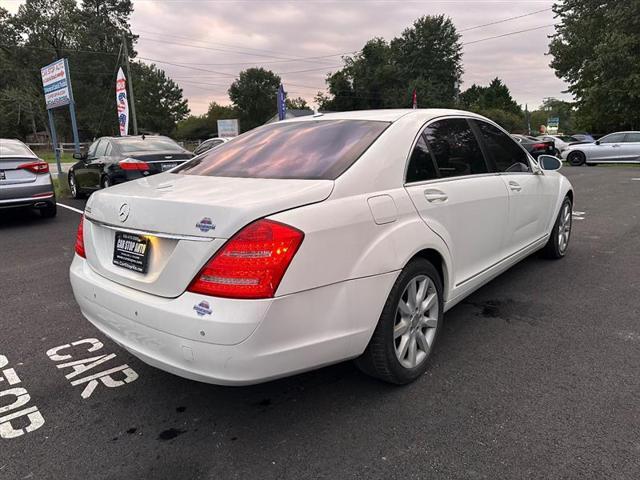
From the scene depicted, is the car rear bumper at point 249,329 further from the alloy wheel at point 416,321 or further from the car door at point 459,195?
the car door at point 459,195

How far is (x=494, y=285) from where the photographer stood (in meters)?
4.50

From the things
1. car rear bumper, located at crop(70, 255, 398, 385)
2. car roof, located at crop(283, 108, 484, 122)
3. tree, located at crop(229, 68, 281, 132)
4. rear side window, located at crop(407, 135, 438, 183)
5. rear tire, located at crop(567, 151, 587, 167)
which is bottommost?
rear tire, located at crop(567, 151, 587, 167)

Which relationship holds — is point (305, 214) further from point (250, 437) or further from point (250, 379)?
point (250, 437)

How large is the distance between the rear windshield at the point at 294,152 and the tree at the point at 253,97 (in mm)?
84534

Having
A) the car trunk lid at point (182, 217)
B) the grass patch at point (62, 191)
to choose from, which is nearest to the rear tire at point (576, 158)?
the grass patch at point (62, 191)

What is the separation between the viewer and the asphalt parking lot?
2.16m

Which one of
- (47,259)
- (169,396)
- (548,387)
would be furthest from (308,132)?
(47,259)

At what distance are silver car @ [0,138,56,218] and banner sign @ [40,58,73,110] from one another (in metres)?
4.84

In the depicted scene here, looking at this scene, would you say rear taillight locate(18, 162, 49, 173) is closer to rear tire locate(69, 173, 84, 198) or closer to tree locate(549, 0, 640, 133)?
rear tire locate(69, 173, 84, 198)

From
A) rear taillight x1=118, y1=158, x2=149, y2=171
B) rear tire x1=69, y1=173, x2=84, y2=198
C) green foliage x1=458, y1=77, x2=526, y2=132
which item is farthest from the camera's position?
green foliage x1=458, y1=77, x2=526, y2=132

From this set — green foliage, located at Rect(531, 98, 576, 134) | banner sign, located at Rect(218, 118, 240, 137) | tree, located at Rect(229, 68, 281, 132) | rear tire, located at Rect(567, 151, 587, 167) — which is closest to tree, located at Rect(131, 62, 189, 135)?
tree, located at Rect(229, 68, 281, 132)

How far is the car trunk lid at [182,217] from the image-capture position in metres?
2.12

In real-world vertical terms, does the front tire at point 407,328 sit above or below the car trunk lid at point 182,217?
below

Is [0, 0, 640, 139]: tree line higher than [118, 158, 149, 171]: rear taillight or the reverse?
higher
